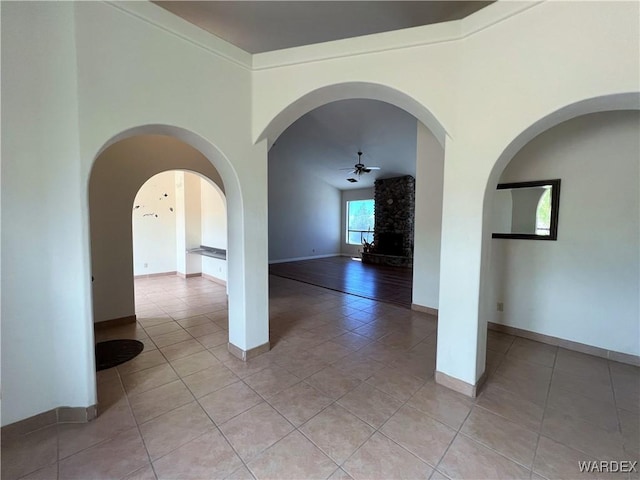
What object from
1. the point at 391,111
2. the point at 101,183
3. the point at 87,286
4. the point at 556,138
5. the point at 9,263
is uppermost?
the point at 391,111

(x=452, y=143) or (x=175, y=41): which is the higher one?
(x=175, y=41)

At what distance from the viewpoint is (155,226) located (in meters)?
7.01

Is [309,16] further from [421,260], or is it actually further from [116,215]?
[421,260]

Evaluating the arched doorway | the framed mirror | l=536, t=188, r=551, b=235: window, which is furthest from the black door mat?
l=536, t=188, r=551, b=235: window

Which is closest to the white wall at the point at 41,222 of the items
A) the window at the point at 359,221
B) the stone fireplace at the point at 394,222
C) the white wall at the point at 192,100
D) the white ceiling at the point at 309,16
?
the white wall at the point at 192,100

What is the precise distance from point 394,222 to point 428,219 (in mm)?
5397

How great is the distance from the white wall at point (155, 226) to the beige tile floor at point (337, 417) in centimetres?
387

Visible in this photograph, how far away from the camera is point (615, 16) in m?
1.59

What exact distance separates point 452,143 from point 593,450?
2297 millimetres

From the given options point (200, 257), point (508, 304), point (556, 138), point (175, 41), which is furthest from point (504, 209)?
point (200, 257)

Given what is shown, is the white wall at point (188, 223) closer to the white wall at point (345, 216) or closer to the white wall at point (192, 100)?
the white wall at point (192, 100)

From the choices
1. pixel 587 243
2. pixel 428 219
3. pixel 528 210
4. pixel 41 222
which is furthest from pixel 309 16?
pixel 587 243

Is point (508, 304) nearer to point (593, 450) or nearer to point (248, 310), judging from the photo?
point (593, 450)

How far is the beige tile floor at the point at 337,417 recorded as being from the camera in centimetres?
166
